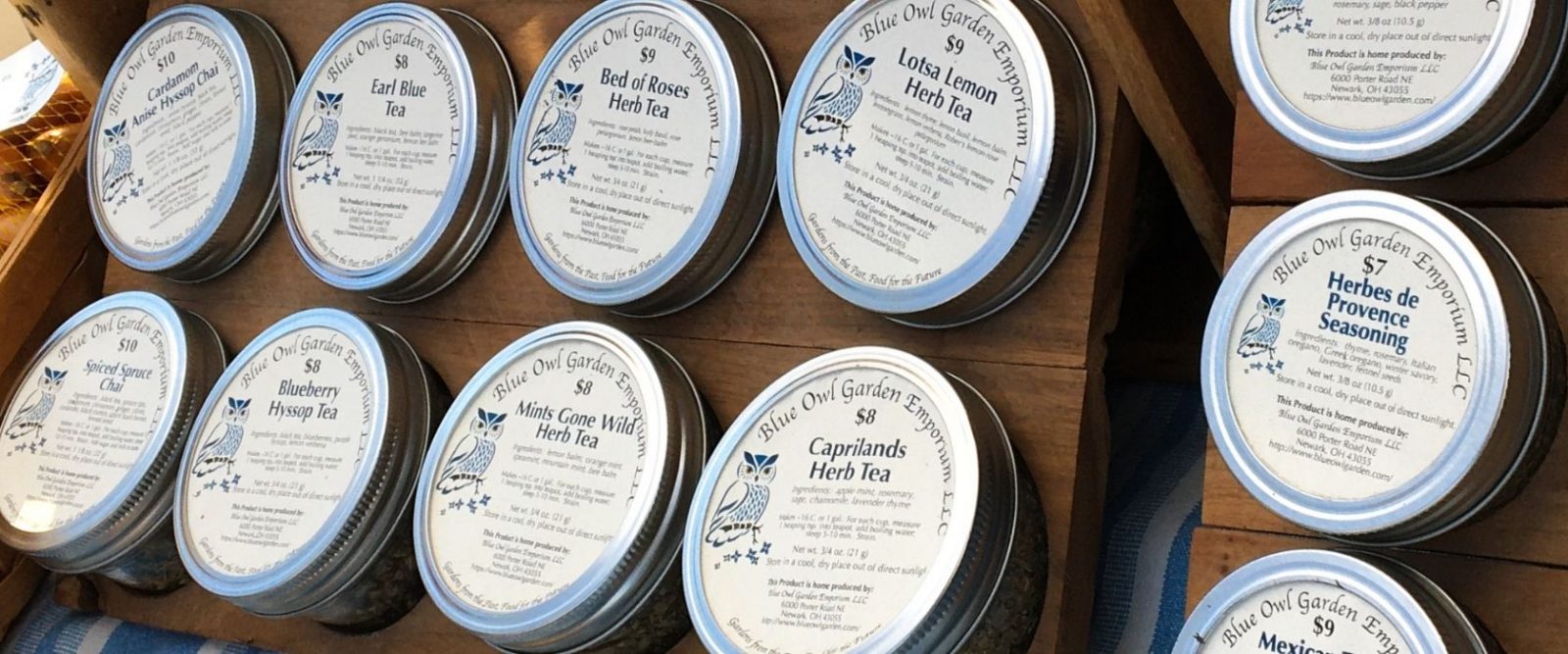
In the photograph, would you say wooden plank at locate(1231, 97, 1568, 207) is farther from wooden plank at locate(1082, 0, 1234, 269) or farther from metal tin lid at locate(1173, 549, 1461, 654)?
metal tin lid at locate(1173, 549, 1461, 654)

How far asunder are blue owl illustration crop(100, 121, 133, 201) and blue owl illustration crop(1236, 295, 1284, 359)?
96cm

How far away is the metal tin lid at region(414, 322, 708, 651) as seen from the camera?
34.7 inches

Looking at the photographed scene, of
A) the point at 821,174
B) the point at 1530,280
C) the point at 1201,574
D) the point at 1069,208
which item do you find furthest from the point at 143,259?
the point at 1530,280

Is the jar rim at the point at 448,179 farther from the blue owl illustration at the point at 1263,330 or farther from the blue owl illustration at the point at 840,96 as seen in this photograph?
the blue owl illustration at the point at 1263,330

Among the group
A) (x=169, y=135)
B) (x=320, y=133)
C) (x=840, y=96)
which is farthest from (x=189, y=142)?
(x=840, y=96)

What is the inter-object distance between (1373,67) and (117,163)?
1.03 metres

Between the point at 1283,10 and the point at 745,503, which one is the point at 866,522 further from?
the point at 1283,10

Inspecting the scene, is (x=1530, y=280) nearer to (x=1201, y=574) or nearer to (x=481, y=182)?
(x=1201, y=574)

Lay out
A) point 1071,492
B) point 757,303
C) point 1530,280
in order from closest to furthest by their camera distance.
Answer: point 1530,280
point 1071,492
point 757,303

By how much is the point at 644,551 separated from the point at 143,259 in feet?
1.91

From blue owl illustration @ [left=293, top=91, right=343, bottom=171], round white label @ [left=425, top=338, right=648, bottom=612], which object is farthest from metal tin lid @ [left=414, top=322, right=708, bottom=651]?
blue owl illustration @ [left=293, top=91, right=343, bottom=171]

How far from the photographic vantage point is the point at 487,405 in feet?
3.23

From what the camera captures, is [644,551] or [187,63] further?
[187,63]

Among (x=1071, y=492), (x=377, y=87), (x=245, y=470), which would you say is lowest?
(x=245, y=470)
